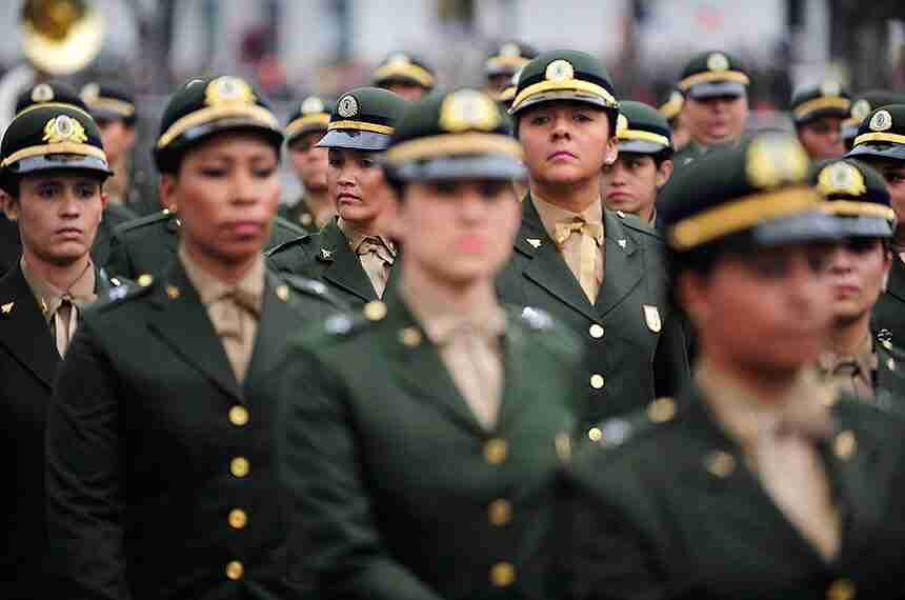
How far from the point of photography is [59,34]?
1021 inches

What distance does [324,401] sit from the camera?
588 centimetres

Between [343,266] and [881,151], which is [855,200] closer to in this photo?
[881,151]

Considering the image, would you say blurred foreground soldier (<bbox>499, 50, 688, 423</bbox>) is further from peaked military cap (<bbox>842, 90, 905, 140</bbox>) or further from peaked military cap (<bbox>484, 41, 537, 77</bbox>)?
peaked military cap (<bbox>484, 41, 537, 77</bbox>)

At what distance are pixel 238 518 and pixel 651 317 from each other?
3.18 meters

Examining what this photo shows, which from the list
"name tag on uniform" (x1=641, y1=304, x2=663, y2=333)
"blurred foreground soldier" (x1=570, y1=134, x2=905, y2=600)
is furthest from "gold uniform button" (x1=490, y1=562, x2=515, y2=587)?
"name tag on uniform" (x1=641, y1=304, x2=663, y2=333)

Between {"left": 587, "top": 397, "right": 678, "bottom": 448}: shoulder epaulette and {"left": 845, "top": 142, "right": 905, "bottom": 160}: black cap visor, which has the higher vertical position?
{"left": 845, "top": 142, "right": 905, "bottom": 160}: black cap visor

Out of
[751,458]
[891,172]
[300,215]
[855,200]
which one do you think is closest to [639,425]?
[751,458]

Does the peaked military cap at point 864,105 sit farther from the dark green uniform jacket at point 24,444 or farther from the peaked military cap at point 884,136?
the dark green uniform jacket at point 24,444

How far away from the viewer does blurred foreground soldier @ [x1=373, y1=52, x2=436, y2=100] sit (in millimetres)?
15844

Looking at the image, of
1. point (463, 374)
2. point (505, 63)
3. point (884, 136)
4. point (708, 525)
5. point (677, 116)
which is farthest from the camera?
point (677, 116)

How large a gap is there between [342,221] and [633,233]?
183 cm

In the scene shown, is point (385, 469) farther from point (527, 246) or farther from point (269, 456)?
point (527, 246)

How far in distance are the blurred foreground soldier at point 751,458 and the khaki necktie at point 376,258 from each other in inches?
217

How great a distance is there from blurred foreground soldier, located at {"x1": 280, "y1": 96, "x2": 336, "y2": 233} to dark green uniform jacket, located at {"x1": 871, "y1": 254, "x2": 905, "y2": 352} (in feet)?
15.8
